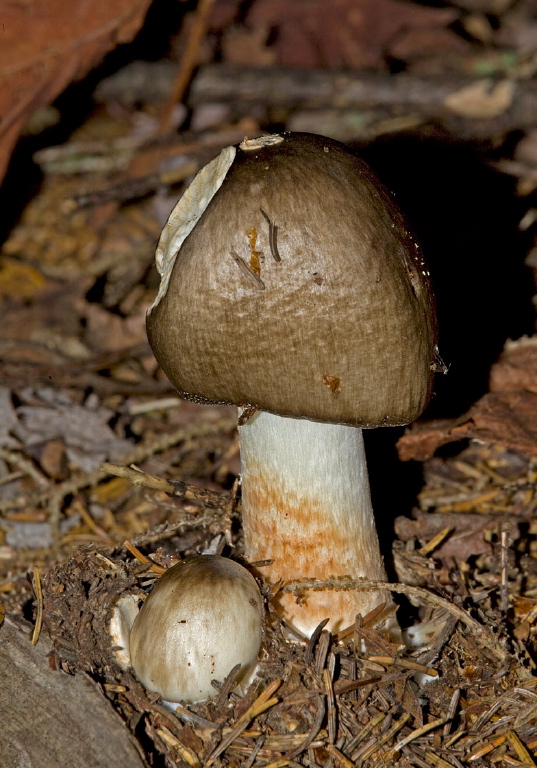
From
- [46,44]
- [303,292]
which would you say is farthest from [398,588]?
[46,44]

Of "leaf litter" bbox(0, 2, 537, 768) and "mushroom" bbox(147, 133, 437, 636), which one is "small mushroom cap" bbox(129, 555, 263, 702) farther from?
"mushroom" bbox(147, 133, 437, 636)

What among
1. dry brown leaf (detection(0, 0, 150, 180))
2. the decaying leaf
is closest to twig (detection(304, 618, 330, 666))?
the decaying leaf

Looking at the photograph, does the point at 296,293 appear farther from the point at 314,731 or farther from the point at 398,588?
the point at 314,731

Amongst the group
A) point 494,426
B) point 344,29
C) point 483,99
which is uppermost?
point 344,29

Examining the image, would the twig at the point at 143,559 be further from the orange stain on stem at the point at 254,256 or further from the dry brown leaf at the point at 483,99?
the dry brown leaf at the point at 483,99

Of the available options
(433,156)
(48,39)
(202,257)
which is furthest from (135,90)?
(202,257)

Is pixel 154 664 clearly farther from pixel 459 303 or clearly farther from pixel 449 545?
pixel 459 303
